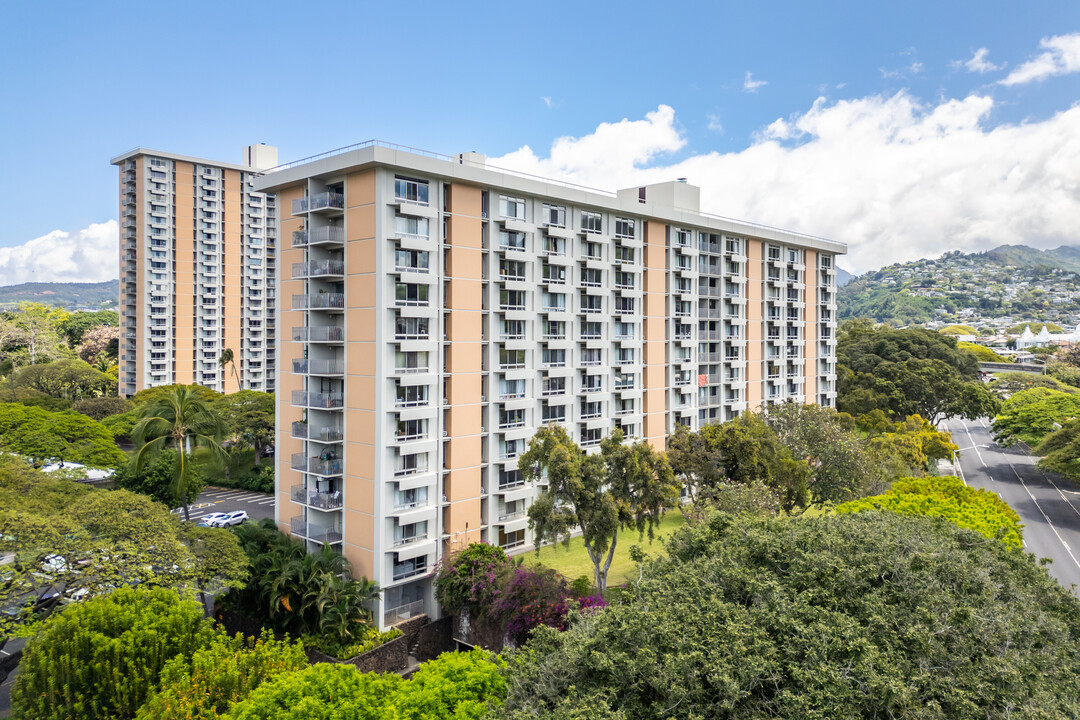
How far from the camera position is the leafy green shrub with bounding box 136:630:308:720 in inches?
739

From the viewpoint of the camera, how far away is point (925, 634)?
50.3ft

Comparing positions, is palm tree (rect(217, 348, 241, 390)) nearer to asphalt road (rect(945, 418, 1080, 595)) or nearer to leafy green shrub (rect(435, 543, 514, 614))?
leafy green shrub (rect(435, 543, 514, 614))

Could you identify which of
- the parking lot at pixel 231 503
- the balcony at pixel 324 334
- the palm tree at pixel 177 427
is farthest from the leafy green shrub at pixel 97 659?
the parking lot at pixel 231 503

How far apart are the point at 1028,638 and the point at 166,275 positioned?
9469 centimetres

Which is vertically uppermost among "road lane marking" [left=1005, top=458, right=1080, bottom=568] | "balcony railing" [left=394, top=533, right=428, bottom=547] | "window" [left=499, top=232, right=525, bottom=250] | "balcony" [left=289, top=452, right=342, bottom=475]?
"window" [left=499, top=232, right=525, bottom=250]

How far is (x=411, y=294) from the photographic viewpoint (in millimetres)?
34781

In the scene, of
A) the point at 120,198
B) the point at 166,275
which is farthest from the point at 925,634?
the point at 120,198

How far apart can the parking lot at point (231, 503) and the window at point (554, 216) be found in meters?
33.5

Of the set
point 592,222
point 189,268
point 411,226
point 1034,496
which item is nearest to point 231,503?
point 411,226

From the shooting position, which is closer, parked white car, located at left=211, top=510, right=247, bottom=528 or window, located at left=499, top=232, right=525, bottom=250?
window, located at left=499, top=232, right=525, bottom=250

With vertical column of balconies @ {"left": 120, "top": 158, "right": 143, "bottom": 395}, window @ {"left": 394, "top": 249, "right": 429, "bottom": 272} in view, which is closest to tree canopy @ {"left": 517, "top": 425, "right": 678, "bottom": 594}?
window @ {"left": 394, "top": 249, "right": 429, "bottom": 272}

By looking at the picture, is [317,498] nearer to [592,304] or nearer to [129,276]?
[592,304]

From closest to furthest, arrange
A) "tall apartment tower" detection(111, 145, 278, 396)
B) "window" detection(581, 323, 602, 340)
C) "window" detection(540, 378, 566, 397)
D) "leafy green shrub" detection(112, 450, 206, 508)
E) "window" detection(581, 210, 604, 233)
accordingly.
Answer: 1. "window" detection(540, 378, 566, 397)
2. "window" detection(581, 210, 604, 233)
3. "window" detection(581, 323, 602, 340)
4. "leafy green shrub" detection(112, 450, 206, 508)
5. "tall apartment tower" detection(111, 145, 278, 396)

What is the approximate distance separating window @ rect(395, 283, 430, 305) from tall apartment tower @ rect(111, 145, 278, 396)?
5712 cm
